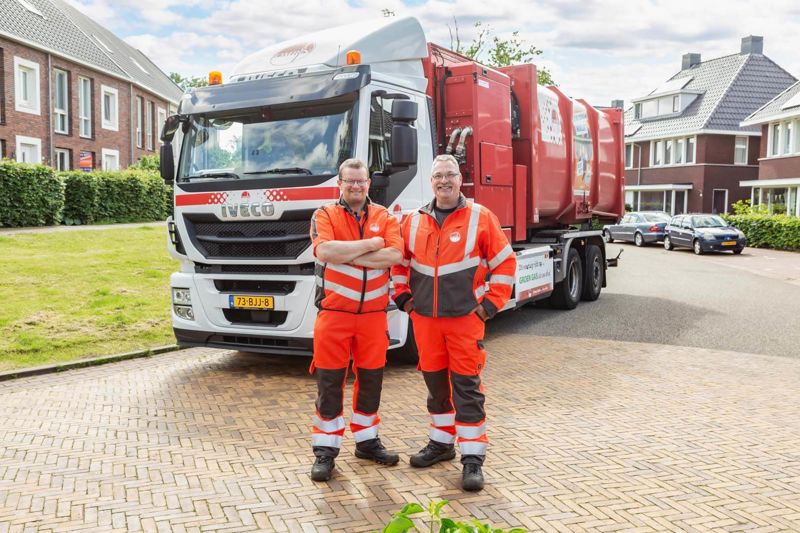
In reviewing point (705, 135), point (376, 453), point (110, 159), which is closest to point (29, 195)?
point (110, 159)

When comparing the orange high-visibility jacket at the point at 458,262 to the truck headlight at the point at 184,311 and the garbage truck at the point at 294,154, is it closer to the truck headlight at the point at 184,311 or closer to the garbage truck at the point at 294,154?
the garbage truck at the point at 294,154

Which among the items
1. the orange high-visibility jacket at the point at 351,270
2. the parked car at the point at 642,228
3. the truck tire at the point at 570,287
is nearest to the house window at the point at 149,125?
the parked car at the point at 642,228

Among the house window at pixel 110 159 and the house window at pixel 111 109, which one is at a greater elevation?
the house window at pixel 111 109

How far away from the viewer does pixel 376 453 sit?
16.0ft

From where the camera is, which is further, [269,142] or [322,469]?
[269,142]

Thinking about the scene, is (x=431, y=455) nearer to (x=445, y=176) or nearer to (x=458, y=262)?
(x=458, y=262)

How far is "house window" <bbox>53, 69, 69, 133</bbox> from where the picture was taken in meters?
27.4

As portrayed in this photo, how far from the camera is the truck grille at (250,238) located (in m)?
6.68

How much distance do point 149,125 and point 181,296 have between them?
31.3 metres

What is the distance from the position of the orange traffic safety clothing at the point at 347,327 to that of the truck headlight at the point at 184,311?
2.84 m

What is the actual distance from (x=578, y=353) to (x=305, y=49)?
4.33 m

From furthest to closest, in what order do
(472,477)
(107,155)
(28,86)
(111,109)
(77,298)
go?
(111,109) < (107,155) < (28,86) < (77,298) < (472,477)

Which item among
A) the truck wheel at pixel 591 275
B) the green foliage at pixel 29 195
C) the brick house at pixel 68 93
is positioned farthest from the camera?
the brick house at pixel 68 93

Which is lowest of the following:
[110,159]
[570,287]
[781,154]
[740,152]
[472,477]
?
[472,477]
